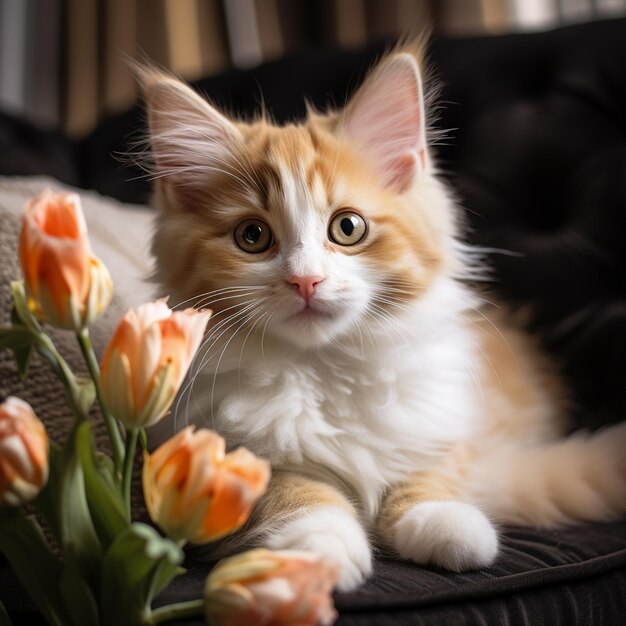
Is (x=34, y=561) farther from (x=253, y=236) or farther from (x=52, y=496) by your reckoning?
(x=253, y=236)

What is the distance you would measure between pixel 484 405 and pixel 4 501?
901 mm

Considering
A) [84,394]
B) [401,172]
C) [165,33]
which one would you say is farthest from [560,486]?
[165,33]

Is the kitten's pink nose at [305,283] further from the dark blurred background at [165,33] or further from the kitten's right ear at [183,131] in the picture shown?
the dark blurred background at [165,33]

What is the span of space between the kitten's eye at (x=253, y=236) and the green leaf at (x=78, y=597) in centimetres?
52

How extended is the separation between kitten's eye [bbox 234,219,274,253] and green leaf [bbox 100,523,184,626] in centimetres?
50

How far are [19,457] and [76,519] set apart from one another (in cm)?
11

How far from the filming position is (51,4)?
293cm

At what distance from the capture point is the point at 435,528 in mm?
896

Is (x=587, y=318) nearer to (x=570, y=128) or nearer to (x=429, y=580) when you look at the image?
(x=570, y=128)

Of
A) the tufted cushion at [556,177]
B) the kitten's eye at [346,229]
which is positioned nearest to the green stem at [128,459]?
the kitten's eye at [346,229]

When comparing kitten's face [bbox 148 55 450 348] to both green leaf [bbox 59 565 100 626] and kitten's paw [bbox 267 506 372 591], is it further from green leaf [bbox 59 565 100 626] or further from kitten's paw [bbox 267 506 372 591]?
green leaf [bbox 59 565 100 626]

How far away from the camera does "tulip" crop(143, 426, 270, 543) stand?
0.55 metres

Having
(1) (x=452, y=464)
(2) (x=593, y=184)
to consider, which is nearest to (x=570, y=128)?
(2) (x=593, y=184)

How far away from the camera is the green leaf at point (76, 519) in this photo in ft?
2.06
